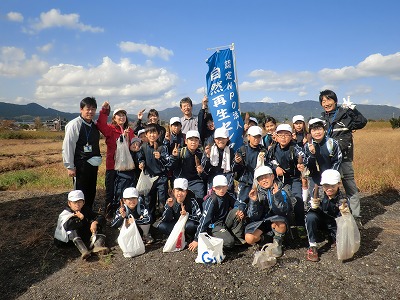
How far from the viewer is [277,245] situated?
480 cm

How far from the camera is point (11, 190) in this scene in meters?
10.4

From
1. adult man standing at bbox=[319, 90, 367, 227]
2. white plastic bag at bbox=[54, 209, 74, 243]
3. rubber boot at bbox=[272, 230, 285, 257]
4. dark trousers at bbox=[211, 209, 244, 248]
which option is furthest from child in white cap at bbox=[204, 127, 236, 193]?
white plastic bag at bbox=[54, 209, 74, 243]

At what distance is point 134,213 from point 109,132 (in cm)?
192

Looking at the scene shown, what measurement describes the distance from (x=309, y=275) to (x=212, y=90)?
4.67 metres

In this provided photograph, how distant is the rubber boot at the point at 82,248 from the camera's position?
196 inches

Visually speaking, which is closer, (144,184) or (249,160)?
(249,160)

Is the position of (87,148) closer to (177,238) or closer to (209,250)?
(177,238)

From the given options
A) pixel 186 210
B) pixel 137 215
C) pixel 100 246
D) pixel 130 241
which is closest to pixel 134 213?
pixel 137 215

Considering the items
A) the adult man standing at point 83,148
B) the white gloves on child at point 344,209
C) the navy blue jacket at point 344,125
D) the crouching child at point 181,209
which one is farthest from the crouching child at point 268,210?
the adult man standing at point 83,148

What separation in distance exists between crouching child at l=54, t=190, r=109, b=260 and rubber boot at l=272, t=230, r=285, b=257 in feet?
9.26

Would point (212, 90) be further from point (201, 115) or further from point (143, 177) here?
point (143, 177)

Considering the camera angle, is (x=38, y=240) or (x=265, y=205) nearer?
(x=265, y=205)

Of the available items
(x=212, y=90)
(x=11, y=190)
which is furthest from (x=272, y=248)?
(x=11, y=190)

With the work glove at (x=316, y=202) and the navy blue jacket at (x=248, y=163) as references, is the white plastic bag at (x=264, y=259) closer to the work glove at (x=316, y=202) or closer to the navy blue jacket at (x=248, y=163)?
the work glove at (x=316, y=202)
